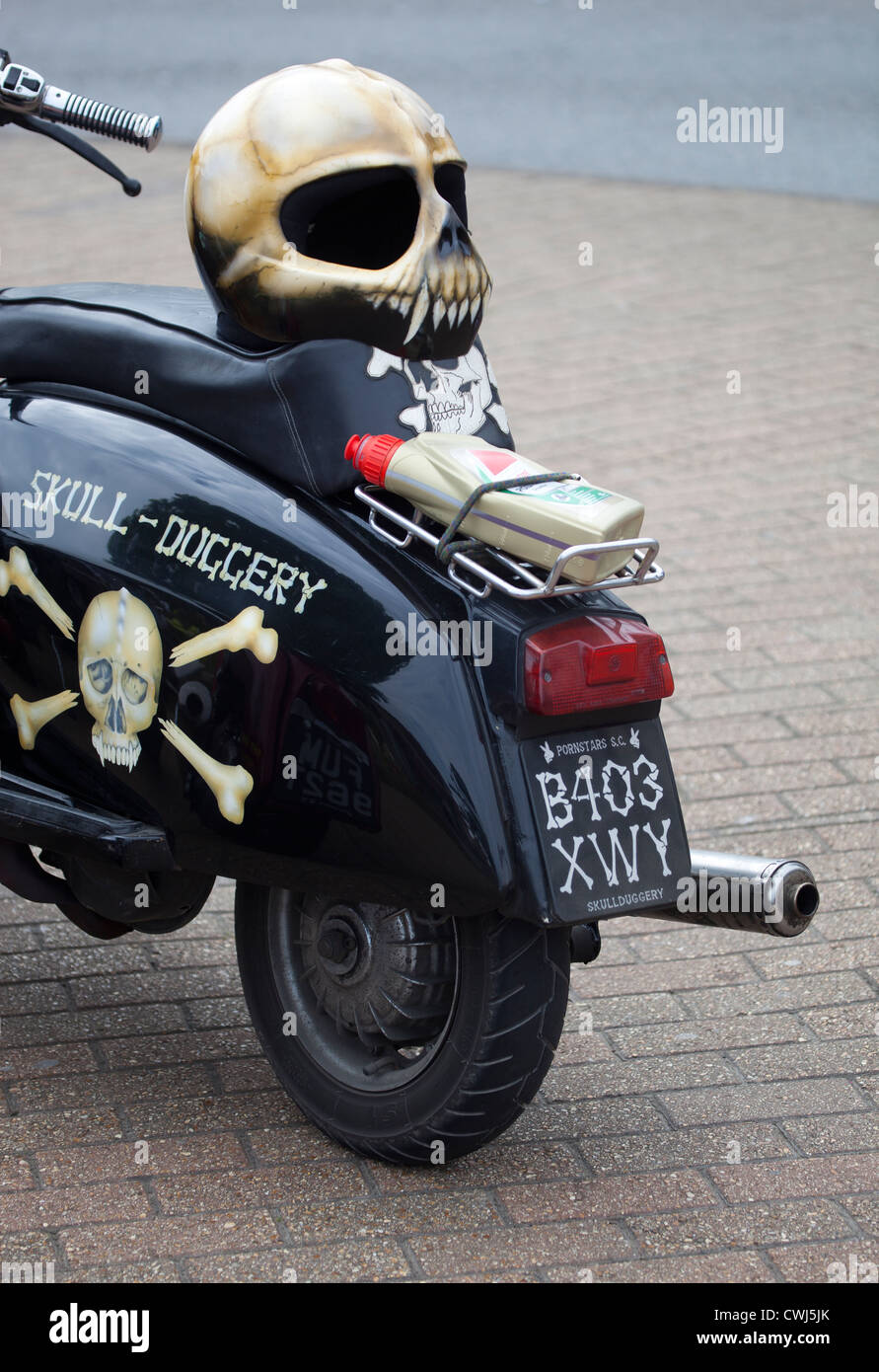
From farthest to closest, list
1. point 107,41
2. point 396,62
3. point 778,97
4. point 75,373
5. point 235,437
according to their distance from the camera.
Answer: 1. point 107,41
2. point 396,62
3. point 778,97
4. point 75,373
5. point 235,437

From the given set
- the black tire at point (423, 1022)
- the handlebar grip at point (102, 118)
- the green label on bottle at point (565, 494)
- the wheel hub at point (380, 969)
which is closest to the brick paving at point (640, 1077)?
the black tire at point (423, 1022)

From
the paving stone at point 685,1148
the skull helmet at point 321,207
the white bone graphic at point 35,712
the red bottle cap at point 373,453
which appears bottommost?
the paving stone at point 685,1148

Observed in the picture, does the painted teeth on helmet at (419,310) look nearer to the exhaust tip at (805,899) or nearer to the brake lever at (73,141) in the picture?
the brake lever at (73,141)

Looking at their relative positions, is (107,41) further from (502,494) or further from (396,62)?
(502,494)

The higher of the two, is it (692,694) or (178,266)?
(178,266)

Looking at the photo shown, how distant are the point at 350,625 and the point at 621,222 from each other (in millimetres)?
8714

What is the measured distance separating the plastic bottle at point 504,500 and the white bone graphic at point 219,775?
1.68 ft

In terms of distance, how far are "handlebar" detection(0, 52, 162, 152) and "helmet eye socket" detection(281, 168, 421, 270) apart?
0.40m

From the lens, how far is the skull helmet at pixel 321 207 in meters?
2.77

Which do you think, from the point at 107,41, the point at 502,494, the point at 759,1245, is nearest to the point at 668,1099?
the point at 759,1245

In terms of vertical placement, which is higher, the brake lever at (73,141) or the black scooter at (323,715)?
the brake lever at (73,141)

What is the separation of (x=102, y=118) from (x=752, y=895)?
68.2 inches

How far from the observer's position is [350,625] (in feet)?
9.16

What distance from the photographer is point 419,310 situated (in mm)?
2820
